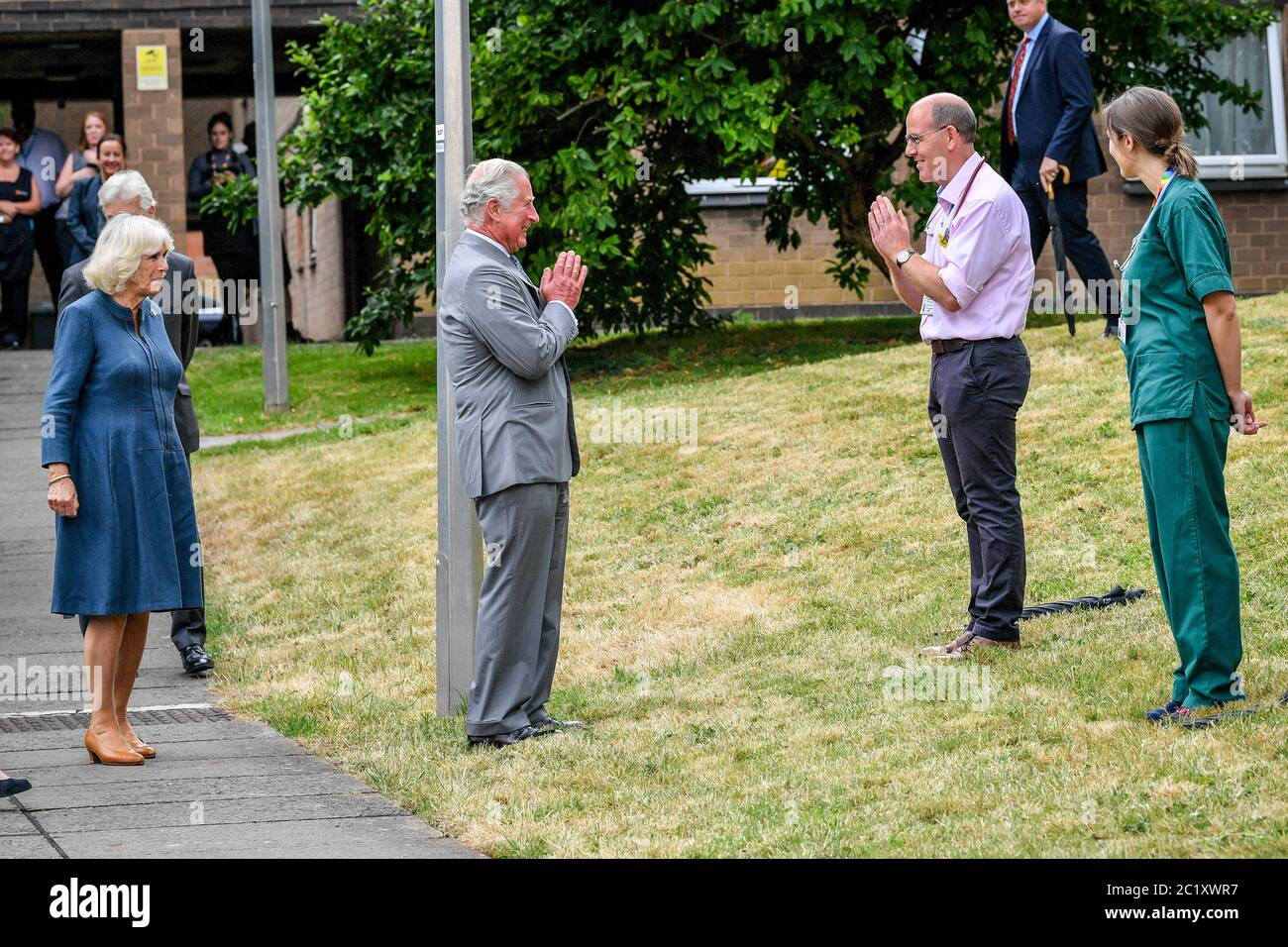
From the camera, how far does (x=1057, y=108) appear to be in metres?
10.6

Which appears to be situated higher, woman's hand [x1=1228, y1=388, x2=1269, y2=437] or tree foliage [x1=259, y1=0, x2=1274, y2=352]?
tree foliage [x1=259, y1=0, x2=1274, y2=352]

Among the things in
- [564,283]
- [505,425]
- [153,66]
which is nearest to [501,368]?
[505,425]

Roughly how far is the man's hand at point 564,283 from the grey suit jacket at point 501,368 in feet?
0.19

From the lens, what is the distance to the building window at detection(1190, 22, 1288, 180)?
893 inches

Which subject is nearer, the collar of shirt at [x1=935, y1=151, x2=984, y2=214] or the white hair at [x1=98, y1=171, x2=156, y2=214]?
the collar of shirt at [x1=935, y1=151, x2=984, y2=214]

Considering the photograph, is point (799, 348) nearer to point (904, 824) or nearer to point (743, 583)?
point (743, 583)

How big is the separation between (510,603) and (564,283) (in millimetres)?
1218

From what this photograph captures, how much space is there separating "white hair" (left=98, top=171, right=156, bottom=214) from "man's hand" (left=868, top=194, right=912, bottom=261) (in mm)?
3257

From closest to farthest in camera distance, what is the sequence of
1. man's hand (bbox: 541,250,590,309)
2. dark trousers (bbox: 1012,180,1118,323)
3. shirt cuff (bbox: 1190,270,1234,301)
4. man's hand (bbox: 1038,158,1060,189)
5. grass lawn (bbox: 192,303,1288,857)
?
grass lawn (bbox: 192,303,1288,857)
shirt cuff (bbox: 1190,270,1234,301)
man's hand (bbox: 541,250,590,309)
man's hand (bbox: 1038,158,1060,189)
dark trousers (bbox: 1012,180,1118,323)

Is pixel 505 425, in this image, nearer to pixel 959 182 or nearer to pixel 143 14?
pixel 959 182

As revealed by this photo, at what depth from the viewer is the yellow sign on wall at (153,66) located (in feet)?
74.8

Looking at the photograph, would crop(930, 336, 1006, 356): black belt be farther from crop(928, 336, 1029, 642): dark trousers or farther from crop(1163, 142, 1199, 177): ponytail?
crop(1163, 142, 1199, 177): ponytail

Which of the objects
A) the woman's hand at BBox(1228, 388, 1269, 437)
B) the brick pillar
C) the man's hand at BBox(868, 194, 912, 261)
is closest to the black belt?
the man's hand at BBox(868, 194, 912, 261)

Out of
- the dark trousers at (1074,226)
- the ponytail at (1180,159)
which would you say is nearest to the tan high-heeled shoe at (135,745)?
the ponytail at (1180,159)
